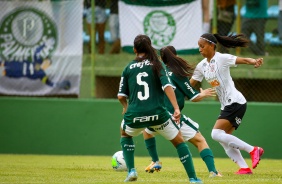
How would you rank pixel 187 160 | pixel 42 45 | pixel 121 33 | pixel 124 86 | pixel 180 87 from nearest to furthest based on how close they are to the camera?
pixel 187 160
pixel 124 86
pixel 180 87
pixel 121 33
pixel 42 45

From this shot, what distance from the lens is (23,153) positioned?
18203mm

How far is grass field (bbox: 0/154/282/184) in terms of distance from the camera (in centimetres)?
1057

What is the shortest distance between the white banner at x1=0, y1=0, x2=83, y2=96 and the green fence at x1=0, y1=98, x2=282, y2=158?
1.30 feet

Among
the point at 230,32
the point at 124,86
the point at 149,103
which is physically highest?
the point at 124,86

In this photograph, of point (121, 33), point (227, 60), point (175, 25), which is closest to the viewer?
point (227, 60)

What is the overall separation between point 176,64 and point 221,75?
0.77 meters

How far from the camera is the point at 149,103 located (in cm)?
973

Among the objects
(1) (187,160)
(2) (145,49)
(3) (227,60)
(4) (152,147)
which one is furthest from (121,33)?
(1) (187,160)

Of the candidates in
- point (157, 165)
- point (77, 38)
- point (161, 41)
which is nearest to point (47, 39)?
point (77, 38)

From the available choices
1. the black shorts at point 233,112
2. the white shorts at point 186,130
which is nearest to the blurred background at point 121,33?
the black shorts at point 233,112

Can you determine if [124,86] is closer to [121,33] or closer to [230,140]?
[230,140]

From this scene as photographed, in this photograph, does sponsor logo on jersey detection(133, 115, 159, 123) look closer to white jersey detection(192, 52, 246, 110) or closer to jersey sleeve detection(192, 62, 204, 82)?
white jersey detection(192, 52, 246, 110)

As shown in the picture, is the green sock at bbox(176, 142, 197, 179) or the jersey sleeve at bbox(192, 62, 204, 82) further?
the jersey sleeve at bbox(192, 62, 204, 82)

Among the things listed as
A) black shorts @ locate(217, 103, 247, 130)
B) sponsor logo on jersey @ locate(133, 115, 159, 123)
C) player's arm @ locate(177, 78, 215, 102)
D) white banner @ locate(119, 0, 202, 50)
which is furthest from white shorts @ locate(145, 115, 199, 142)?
white banner @ locate(119, 0, 202, 50)
